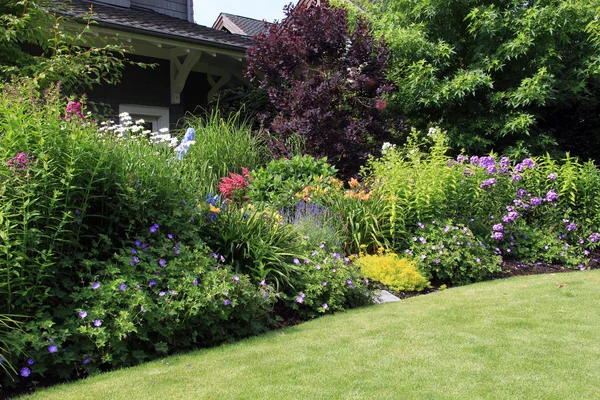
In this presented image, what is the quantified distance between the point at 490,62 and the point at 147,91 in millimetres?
6107

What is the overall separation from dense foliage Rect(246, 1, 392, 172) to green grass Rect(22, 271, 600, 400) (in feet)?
12.3

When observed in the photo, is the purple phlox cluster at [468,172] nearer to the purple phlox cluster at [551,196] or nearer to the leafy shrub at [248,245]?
the purple phlox cluster at [551,196]

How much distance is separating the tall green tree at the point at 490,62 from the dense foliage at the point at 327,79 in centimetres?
132

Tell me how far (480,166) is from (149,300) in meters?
4.86

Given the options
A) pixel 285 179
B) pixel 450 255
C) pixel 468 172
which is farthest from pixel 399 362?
pixel 468 172

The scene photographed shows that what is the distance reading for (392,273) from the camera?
4.80 metres

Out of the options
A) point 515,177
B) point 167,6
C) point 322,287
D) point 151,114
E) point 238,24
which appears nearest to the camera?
point 322,287

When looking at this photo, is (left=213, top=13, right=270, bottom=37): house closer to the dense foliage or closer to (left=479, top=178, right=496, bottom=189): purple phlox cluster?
the dense foliage

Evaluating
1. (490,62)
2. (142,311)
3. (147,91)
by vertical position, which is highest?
(490,62)

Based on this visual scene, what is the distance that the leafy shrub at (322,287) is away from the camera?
395cm

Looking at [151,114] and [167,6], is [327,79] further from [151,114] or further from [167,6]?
[167,6]

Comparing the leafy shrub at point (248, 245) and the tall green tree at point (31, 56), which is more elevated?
the tall green tree at point (31, 56)

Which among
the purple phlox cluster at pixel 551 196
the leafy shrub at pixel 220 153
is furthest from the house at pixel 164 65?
the purple phlox cluster at pixel 551 196

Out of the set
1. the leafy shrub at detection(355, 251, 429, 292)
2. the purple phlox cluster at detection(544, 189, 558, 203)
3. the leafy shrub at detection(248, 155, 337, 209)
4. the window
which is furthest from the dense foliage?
the window
